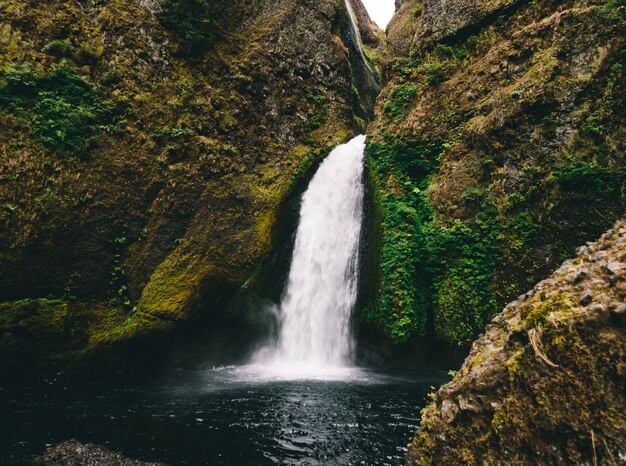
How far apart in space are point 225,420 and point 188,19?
12.9 meters

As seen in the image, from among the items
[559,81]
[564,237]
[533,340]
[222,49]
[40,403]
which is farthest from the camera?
[222,49]

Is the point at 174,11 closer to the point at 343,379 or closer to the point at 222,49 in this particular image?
the point at 222,49

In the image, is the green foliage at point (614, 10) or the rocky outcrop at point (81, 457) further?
the green foliage at point (614, 10)

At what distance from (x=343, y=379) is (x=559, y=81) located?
919 cm

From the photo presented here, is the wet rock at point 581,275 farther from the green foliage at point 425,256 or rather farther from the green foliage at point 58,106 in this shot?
the green foliage at point 58,106

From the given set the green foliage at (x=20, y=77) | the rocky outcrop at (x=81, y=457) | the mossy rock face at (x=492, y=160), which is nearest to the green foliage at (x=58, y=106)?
the green foliage at (x=20, y=77)

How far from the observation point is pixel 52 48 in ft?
29.0

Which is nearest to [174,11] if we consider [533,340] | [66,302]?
[66,302]

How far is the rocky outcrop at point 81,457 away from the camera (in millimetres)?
4367

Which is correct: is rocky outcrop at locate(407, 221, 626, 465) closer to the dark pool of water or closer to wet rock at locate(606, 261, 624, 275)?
wet rock at locate(606, 261, 624, 275)

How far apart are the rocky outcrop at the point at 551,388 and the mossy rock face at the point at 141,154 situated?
8149mm

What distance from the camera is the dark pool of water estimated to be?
476cm

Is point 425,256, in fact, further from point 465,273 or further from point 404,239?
point 465,273

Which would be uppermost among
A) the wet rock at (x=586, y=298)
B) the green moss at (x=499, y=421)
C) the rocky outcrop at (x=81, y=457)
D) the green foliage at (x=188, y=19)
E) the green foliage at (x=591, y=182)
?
the green foliage at (x=188, y=19)
